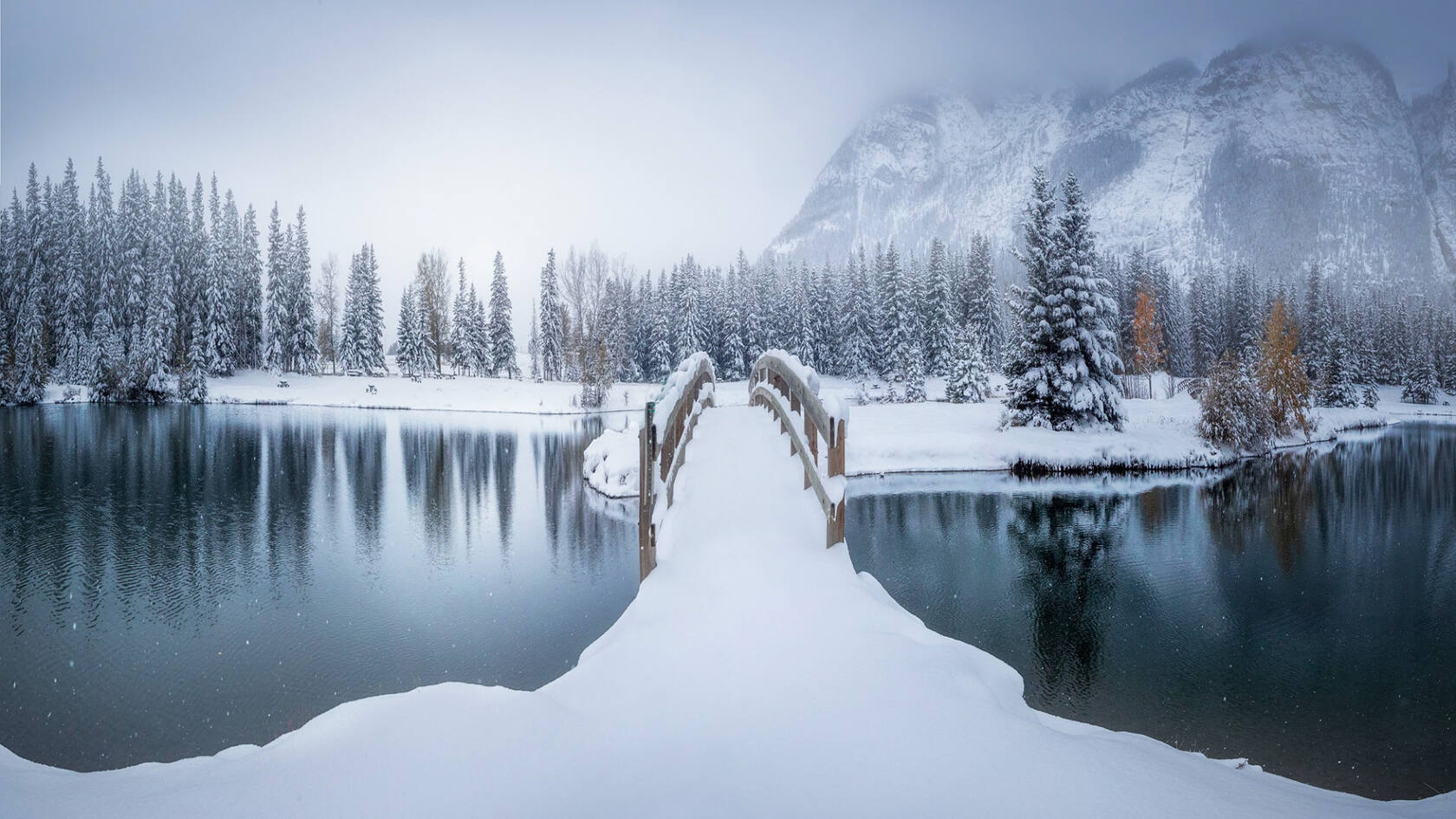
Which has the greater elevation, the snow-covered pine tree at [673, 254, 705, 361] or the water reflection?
the snow-covered pine tree at [673, 254, 705, 361]

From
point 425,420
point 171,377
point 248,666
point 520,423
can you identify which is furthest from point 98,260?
point 248,666

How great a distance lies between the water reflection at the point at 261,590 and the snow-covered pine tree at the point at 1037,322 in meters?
17.8

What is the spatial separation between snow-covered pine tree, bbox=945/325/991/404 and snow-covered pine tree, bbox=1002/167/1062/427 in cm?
1517

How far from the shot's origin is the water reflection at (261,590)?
7.16 meters

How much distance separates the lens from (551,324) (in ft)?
217

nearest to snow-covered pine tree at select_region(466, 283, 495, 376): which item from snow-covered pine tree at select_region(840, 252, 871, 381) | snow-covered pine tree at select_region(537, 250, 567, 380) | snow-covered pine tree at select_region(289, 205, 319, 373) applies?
snow-covered pine tree at select_region(537, 250, 567, 380)

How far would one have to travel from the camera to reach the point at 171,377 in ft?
168

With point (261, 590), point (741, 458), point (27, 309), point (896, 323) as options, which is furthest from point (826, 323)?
point (27, 309)

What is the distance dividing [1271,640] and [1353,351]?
74021 millimetres

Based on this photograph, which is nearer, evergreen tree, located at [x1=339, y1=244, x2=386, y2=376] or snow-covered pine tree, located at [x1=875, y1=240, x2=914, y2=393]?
snow-covered pine tree, located at [x1=875, y1=240, x2=914, y2=393]

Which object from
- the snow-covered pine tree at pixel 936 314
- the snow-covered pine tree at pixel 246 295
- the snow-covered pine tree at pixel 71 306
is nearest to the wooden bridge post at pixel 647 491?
the snow-covered pine tree at pixel 936 314

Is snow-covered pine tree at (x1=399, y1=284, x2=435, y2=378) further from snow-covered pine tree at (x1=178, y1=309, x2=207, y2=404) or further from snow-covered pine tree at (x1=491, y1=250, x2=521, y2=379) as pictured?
snow-covered pine tree at (x1=178, y1=309, x2=207, y2=404)

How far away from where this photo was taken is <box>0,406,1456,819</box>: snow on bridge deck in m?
2.53

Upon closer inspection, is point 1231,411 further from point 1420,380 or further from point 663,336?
point 1420,380
